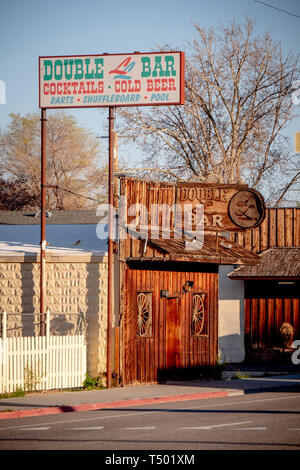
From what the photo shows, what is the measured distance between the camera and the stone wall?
69.6 feet

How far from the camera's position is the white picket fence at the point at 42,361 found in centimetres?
1861

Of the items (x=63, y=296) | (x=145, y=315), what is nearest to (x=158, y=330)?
(x=145, y=315)

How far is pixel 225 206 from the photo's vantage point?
88.5 feet

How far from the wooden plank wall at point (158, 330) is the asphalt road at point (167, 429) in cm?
436

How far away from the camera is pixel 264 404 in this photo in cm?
1714

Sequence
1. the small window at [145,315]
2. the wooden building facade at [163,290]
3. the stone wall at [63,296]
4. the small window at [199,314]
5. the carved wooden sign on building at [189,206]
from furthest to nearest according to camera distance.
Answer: the small window at [199,314]
the carved wooden sign on building at [189,206]
the small window at [145,315]
the wooden building facade at [163,290]
the stone wall at [63,296]

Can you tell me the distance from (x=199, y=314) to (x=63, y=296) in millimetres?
5027

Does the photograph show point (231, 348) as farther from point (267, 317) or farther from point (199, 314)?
point (199, 314)

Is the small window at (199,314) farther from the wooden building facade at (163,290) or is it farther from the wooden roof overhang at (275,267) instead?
the wooden roof overhang at (275,267)

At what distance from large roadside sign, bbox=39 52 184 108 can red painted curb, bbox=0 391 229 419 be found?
8159 mm

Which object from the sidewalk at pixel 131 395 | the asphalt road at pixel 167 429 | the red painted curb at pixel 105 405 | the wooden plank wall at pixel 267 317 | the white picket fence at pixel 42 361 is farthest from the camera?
the wooden plank wall at pixel 267 317

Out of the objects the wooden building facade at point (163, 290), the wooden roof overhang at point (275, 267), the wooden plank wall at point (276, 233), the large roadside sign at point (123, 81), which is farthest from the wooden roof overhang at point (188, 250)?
the wooden plank wall at point (276, 233)
